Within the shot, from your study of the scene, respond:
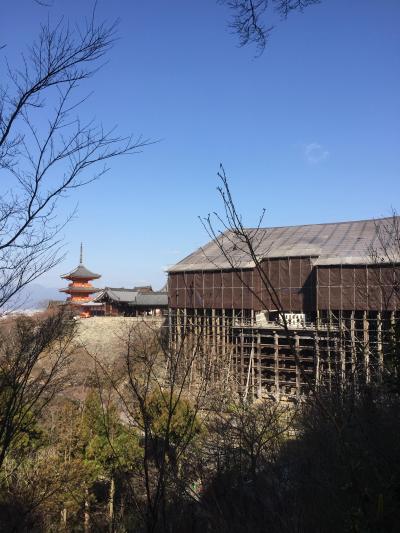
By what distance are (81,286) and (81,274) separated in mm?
1037

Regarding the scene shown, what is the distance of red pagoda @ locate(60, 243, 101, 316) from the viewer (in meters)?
36.5

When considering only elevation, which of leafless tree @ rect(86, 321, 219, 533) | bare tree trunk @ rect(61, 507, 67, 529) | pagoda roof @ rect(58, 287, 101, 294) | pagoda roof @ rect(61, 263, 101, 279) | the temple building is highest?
pagoda roof @ rect(61, 263, 101, 279)

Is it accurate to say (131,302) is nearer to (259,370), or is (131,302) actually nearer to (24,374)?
(259,370)

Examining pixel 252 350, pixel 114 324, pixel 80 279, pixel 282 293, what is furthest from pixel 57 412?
pixel 80 279

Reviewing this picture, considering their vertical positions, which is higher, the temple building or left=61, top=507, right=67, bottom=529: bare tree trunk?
the temple building

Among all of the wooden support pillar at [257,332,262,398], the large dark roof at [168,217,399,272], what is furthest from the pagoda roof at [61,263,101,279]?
the wooden support pillar at [257,332,262,398]

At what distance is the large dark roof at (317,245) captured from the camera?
59.2 feet

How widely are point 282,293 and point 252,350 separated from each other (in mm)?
2893

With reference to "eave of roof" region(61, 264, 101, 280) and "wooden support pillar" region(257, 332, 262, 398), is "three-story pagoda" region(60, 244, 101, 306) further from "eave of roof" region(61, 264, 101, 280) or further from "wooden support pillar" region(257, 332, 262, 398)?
"wooden support pillar" region(257, 332, 262, 398)

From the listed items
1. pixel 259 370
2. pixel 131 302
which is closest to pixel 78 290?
pixel 131 302

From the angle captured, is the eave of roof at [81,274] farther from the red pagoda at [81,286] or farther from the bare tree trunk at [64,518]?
the bare tree trunk at [64,518]

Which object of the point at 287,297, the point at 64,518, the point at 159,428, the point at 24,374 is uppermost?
the point at 287,297

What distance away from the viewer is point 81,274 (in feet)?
122

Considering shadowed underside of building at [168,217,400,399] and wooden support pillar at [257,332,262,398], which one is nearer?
shadowed underside of building at [168,217,400,399]
